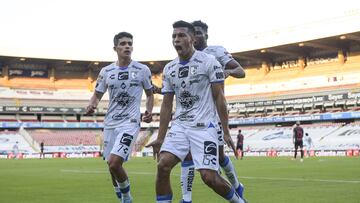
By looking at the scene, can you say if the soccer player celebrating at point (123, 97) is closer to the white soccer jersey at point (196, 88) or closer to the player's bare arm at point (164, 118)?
the player's bare arm at point (164, 118)

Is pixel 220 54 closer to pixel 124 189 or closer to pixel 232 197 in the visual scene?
pixel 124 189

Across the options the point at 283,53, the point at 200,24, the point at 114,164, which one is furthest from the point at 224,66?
the point at 283,53

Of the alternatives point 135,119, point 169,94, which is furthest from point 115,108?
point 169,94

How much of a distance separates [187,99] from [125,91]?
2.69 m

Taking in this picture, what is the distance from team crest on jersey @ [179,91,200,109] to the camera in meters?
6.83

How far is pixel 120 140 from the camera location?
8922 mm

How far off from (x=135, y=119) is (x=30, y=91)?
216 feet

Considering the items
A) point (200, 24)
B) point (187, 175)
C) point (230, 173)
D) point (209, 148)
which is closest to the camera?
point (209, 148)

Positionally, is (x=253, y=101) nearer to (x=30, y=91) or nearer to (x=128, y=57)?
(x=30, y=91)

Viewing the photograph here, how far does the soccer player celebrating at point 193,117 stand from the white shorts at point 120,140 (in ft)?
6.24

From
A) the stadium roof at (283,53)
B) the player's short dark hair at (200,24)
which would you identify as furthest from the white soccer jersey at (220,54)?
the stadium roof at (283,53)

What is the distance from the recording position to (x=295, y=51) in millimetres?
64062

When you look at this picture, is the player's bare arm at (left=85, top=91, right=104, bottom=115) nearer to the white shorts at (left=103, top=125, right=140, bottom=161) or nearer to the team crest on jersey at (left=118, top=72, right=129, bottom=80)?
the white shorts at (left=103, top=125, right=140, bottom=161)

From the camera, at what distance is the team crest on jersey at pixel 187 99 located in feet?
22.4
